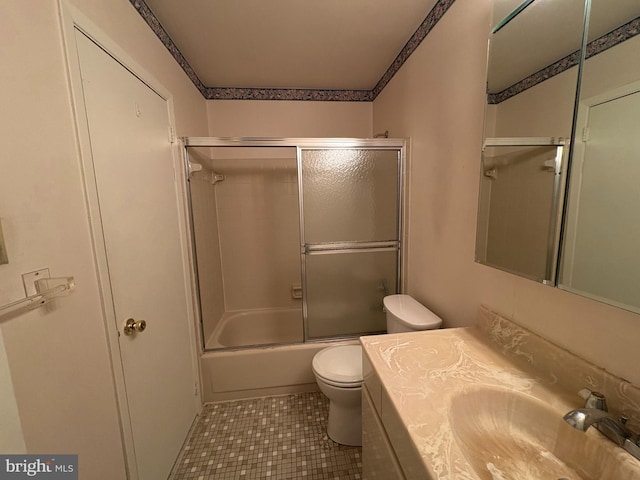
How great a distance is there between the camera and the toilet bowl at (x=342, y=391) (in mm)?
1344

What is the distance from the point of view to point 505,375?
0.82 metres

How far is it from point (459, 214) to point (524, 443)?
0.91 meters

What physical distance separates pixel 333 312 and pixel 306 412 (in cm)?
70

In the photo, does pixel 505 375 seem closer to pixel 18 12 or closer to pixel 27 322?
pixel 27 322

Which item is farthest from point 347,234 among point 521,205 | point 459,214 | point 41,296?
point 41,296

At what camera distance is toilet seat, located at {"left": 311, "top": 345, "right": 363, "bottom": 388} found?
53.1 inches

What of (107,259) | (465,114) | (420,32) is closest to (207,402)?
(107,259)

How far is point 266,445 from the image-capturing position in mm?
1461

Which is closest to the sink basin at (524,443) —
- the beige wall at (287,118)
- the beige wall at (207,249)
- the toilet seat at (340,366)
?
the toilet seat at (340,366)

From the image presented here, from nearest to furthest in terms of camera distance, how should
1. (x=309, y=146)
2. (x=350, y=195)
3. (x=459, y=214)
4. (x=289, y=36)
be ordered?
1. (x=459, y=214)
2. (x=289, y=36)
3. (x=309, y=146)
4. (x=350, y=195)

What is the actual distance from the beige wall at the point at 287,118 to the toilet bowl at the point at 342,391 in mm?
2021

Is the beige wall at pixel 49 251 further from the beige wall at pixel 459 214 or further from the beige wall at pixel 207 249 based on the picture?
the beige wall at pixel 459 214

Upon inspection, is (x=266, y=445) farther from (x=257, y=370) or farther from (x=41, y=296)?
(x=41, y=296)

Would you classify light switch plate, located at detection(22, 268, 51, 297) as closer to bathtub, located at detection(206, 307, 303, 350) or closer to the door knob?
the door knob
